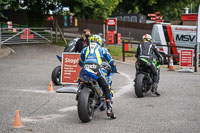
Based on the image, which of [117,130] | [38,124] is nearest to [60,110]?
[38,124]

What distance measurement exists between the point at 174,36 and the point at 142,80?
15032 millimetres

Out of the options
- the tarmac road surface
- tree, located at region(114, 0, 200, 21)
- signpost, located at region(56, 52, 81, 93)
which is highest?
tree, located at region(114, 0, 200, 21)

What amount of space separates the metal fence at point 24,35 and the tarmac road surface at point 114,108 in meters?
14.1

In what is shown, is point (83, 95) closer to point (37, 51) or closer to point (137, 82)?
point (137, 82)

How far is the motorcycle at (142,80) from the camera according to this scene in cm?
1117

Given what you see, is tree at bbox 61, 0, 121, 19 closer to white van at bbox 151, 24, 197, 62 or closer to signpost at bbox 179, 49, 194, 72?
white van at bbox 151, 24, 197, 62

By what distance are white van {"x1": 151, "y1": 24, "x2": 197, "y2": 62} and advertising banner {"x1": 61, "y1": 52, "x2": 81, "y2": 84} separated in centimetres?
1300

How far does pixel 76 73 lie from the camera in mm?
12289

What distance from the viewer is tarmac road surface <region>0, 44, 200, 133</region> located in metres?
7.84

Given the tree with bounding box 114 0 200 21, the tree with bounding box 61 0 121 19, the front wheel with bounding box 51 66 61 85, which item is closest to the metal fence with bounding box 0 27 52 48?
the tree with bounding box 61 0 121 19

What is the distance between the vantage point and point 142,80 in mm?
11234

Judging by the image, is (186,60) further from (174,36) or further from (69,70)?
(69,70)

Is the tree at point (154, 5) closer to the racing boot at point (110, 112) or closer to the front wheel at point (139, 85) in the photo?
the front wheel at point (139, 85)

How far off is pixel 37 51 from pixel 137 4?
22232mm
